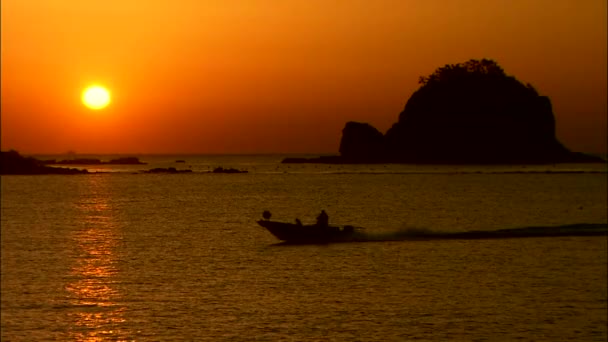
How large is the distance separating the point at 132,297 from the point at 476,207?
232 ft

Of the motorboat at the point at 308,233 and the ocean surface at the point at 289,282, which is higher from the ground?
the motorboat at the point at 308,233

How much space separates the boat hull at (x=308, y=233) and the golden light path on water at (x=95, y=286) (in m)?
10.4

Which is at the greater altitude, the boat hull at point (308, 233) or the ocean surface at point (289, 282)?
the boat hull at point (308, 233)

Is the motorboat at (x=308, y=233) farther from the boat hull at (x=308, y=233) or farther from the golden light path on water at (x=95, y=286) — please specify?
the golden light path on water at (x=95, y=286)

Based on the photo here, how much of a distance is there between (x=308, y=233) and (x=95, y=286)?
63.1 feet

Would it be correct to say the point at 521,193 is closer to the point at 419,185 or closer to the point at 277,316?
the point at 419,185

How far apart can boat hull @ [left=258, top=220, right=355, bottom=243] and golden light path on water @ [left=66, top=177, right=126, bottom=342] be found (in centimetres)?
1042

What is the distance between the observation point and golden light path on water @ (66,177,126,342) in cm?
3145

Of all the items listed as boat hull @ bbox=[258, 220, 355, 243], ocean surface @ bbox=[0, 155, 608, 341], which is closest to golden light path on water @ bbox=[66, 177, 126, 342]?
ocean surface @ bbox=[0, 155, 608, 341]

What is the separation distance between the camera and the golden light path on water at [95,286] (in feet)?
103

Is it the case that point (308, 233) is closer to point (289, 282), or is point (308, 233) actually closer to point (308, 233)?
point (308, 233)

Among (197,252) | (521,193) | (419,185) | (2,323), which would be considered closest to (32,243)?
(197,252)

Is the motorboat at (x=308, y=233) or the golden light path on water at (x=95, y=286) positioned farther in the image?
the motorboat at (x=308, y=233)

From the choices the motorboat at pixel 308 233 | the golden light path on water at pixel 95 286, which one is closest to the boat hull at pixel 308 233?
the motorboat at pixel 308 233
